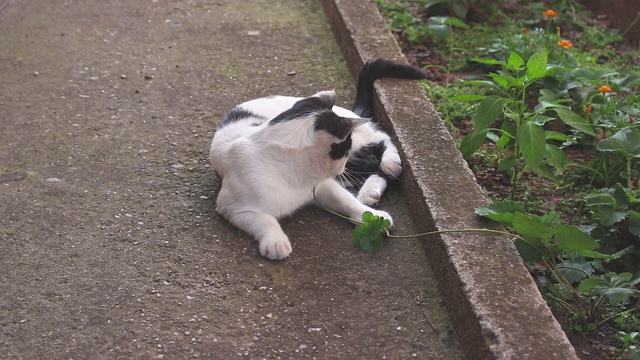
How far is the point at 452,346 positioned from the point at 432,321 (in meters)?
0.14

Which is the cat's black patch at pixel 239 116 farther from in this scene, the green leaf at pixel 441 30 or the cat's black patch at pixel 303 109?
the green leaf at pixel 441 30

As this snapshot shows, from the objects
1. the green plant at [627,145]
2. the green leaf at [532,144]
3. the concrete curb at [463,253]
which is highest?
the green leaf at [532,144]

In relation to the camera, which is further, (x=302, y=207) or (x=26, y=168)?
(x=26, y=168)

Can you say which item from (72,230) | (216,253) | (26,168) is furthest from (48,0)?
(216,253)

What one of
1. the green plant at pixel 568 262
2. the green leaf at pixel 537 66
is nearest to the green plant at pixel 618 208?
the green plant at pixel 568 262

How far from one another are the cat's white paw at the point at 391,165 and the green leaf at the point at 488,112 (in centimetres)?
45

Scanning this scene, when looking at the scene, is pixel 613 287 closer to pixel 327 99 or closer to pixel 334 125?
pixel 334 125

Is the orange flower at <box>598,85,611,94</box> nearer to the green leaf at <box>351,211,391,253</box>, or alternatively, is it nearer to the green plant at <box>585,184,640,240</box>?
the green plant at <box>585,184,640,240</box>

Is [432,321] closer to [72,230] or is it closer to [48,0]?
[72,230]

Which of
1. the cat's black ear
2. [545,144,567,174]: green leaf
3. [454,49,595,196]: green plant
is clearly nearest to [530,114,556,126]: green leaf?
[454,49,595,196]: green plant

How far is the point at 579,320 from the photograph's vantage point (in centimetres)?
291

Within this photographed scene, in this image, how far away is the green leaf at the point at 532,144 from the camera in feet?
10.5

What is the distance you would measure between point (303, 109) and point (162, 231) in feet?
2.63

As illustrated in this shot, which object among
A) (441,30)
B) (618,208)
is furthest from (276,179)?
(441,30)
